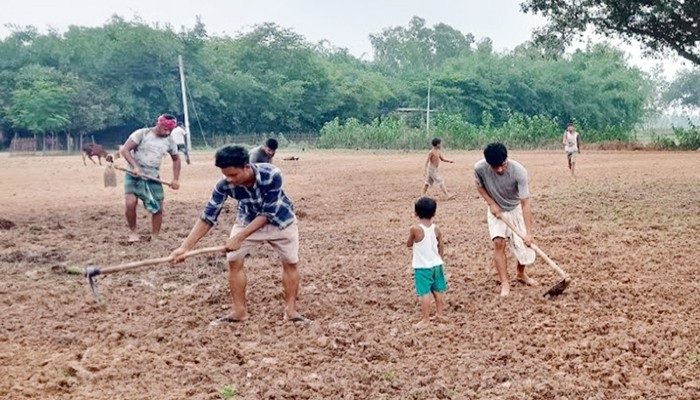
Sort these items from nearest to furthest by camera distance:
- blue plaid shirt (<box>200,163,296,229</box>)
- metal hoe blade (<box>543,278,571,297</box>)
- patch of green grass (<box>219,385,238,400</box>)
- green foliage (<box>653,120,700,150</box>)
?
patch of green grass (<box>219,385,238,400</box>), blue plaid shirt (<box>200,163,296,229</box>), metal hoe blade (<box>543,278,571,297</box>), green foliage (<box>653,120,700,150</box>)

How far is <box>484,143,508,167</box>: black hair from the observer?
237 inches

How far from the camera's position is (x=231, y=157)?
5.02m

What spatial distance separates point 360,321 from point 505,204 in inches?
70.5

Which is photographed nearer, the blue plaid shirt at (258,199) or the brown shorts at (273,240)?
the blue plaid shirt at (258,199)

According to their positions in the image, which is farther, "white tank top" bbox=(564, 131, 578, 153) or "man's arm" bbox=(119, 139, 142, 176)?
"white tank top" bbox=(564, 131, 578, 153)

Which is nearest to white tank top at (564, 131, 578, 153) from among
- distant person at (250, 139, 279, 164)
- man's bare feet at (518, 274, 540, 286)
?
distant person at (250, 139, 279, 164)

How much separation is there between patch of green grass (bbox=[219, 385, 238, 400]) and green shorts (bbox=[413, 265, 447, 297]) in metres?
1.80

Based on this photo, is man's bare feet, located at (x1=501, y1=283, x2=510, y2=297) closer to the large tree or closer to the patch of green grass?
the patch of green grass

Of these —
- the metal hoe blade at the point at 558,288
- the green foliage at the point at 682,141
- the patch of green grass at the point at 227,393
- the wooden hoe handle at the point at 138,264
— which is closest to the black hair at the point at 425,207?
the metal hoe blade at the point at 558,288

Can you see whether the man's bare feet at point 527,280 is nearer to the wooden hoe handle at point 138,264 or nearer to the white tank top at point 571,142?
the wooden hoe handle at point 138,264

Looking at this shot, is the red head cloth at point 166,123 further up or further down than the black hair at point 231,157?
further up

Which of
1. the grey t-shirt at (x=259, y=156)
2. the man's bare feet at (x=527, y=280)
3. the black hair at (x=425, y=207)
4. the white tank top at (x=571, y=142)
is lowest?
the man's bare feet at (x=527, y=280)

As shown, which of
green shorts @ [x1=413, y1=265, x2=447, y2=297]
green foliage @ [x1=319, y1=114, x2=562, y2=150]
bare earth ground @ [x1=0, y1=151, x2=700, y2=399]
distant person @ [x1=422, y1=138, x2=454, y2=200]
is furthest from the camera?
green foliage @ [x1=319, y1=114, x2=562, y2=150]

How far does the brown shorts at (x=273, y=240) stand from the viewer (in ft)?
18.1
